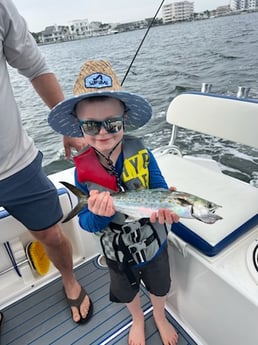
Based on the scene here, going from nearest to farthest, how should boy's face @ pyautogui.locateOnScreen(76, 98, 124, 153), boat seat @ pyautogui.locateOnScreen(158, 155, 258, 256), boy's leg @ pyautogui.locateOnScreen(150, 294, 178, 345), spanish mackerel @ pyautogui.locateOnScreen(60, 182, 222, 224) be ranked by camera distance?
spanish mackerel @ pyautogui.locateOnScreen(60, 182, 222, 224) → boy's face @ pyautogui.locateOnScreen(76, 98, 124, 153) → boat seat @ pyautogui.locateOnScreen(158, 155, 258, 256) → boy's leg @ pyautogui.locateOnScreen(150, 294, 178, 345)

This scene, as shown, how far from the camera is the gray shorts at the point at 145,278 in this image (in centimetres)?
118

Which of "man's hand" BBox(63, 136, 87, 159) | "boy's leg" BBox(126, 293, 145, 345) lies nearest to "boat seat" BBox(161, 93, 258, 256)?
"boy's leg" BBox(126, 293, 145, 345)

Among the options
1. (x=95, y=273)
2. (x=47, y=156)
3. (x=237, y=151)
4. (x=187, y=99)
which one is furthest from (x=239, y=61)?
(x=95, y=273)

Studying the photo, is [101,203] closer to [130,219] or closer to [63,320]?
[130,219]

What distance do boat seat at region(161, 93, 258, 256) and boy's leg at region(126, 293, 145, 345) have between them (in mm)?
426

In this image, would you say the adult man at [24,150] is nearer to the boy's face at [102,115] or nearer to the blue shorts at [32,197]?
the blue shorts at [32,197]

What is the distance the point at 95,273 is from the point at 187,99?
4.25ft

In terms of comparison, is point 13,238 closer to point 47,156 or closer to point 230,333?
point 230,333

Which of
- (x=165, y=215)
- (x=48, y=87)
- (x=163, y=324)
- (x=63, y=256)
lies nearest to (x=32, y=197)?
(x=63, y=256)

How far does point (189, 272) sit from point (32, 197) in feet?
2.52

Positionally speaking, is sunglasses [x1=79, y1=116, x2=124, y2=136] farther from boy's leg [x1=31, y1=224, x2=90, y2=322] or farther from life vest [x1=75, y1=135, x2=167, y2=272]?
boy's leg [x1=31, y1=224, x2=90, y2=322]

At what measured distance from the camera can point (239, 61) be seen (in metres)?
7.89

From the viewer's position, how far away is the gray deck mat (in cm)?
145

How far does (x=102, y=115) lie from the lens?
0.93m
